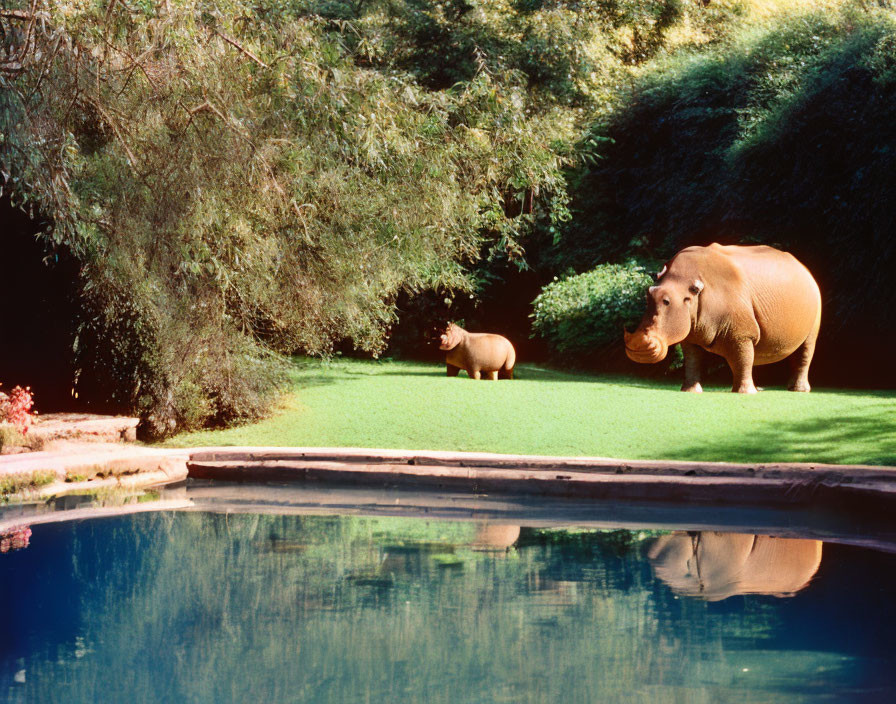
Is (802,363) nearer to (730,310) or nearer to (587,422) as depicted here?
(730,310)

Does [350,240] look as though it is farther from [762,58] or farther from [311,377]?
[762,58]

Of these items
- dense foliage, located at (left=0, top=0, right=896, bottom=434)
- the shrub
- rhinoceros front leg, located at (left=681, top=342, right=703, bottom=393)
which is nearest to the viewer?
dense foliage, located at (left=0, top=0, right=896, bottom=434)

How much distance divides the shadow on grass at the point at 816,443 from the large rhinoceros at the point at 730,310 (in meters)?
1.92

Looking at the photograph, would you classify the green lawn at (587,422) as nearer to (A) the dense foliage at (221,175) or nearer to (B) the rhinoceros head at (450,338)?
(A) the dense foliage at (221,175)

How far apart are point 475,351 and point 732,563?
778 centimetres

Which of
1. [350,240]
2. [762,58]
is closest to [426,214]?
[350,240]

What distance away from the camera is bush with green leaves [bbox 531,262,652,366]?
565 inches

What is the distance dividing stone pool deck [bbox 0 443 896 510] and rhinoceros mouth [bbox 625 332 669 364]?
309cm

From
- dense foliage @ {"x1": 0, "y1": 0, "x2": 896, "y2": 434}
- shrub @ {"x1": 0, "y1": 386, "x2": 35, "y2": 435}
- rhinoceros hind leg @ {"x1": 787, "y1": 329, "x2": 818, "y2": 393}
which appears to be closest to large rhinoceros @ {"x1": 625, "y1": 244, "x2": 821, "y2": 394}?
rhinoceros hind leg @ {"x1": 787, "y1": 329, "x2": 818, "y2": 393}

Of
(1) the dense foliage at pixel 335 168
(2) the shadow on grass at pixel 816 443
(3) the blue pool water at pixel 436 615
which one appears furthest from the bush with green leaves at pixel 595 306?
(3) the blue pool water at pixel 436 615

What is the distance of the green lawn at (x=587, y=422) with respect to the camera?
29.5ft

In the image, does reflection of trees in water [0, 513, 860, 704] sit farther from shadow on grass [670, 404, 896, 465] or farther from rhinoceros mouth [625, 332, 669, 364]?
rhinoceros mouth [625, 332, 669, 364]

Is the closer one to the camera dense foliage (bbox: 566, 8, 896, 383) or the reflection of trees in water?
the reflection of trees in water

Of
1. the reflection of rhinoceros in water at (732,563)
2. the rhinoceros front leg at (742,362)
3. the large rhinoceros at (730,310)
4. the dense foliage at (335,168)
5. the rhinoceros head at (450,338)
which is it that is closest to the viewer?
the reflection of rhinoceros in water at (732,563)
